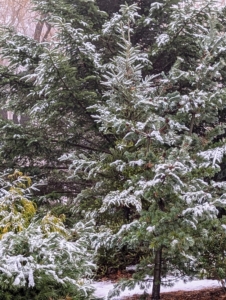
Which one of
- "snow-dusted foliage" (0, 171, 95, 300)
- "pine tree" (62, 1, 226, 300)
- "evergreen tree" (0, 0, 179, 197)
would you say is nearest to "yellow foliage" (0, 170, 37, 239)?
"snow-dusted foliage" (0, 171, 95, 300)

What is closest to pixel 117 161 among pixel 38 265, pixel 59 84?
pixel 38 265

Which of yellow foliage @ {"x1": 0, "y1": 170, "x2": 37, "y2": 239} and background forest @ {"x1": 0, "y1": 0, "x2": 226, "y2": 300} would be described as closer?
background forest @ {"x1": 0, "y1": 0, "x2": 226, "y2": 300}

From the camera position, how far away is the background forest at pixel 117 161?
271cm

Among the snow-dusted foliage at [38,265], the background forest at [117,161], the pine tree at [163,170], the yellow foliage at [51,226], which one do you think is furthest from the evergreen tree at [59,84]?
the snow-dusted foliage at [38,265]

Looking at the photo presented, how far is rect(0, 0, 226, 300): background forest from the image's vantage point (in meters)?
2.71

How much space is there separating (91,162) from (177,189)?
1526 mm

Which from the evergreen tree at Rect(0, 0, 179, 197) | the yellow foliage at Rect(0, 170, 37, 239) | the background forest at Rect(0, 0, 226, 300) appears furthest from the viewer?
the evergreen tree at Rect(0, 0, 179, 197)

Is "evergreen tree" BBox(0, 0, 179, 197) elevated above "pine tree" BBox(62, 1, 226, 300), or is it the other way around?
"evergreen tree" BBox(0, 0, 179, 197)

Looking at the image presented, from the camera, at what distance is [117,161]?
3.57 meters

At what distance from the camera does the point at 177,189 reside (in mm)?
2801

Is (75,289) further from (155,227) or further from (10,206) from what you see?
(10,206)

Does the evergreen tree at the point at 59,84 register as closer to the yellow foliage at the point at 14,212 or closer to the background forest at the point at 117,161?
the background forest at the point at 117,161

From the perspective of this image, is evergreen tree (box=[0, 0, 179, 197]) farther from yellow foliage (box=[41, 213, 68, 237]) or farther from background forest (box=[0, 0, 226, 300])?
yellow foliage (box=[41, 213, 68, 237])

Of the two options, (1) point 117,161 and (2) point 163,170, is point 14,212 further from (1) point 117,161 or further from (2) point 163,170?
(2) point 163,170
